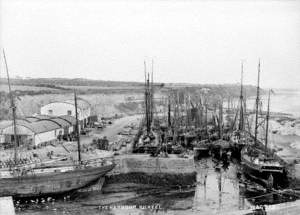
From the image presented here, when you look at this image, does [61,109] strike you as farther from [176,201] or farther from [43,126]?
→ [176,201]

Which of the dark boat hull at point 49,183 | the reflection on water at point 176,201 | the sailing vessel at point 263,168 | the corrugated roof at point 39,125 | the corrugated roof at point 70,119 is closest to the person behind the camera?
the reflection on water at point 176,201

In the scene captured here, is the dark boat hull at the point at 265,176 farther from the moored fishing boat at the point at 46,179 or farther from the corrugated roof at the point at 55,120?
the corrugated roof at the point at 55,120

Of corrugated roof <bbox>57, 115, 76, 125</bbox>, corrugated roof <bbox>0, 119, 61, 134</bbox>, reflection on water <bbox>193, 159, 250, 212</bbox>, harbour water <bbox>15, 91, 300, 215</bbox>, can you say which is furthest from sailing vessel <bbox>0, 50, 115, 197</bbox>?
corrugated roof <bbox>57, 115, 76, 125</bbox>

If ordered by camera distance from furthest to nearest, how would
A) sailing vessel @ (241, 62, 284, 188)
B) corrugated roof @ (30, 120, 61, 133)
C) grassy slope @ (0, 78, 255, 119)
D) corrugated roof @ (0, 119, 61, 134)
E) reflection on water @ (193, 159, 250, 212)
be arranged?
grassy slope @ (0, 78, 255, 119)
corrugated roof @ (30, 120, 61, 133)
corrugated roof @ (0, 119, 61, 134)
sailing vessel @ (241, 62, 284, 188)
reflection on water @ (193, 159, 250, 212)

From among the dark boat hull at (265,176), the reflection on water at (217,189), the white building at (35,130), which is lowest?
the reflection on water at (217,189)

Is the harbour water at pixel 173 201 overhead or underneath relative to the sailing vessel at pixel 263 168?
underneath

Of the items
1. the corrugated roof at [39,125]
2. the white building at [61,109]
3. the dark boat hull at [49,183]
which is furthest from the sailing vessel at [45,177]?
A: the white building at [61,109]

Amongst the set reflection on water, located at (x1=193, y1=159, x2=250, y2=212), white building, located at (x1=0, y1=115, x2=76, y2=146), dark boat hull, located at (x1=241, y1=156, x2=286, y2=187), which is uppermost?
white building, located at (x1=0, y1=115, x2=76, y2=146)

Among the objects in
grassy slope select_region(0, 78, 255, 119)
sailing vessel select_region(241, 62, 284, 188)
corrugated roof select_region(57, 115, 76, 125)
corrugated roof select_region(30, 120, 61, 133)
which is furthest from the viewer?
grassy slope select_region(0, 78, 255, 119)

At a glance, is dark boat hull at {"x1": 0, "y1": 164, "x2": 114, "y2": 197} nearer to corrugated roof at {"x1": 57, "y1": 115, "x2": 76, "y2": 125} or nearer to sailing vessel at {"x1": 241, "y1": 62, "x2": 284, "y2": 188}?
sailing vessel at {"x1": 241, "y1": 62, "x2": 284, "y2": 188}
